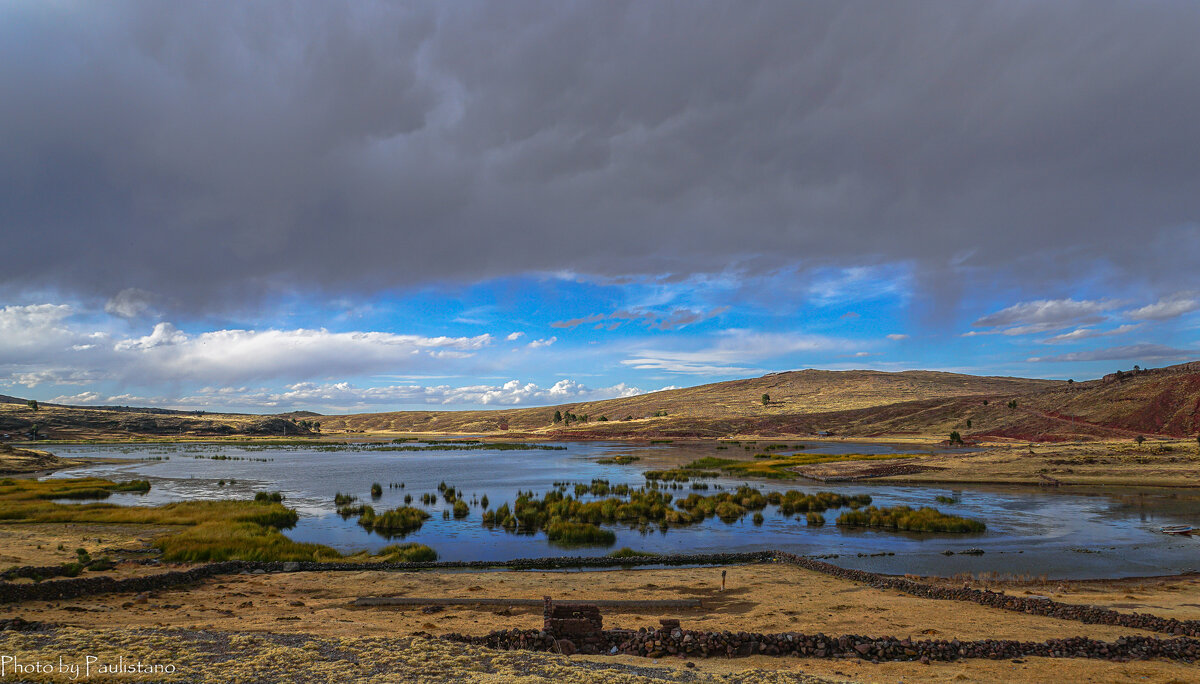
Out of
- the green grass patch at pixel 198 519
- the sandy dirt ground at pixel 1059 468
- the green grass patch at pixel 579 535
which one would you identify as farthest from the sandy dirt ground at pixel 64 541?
the sandy dirt ground at pixel 1059 468

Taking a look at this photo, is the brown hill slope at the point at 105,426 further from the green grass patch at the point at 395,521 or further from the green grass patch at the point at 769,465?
the green grass patch at the point at 769,465

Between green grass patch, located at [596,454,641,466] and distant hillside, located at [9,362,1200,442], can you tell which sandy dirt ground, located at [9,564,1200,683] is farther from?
distant hillside, located at [9,362,1200,442]

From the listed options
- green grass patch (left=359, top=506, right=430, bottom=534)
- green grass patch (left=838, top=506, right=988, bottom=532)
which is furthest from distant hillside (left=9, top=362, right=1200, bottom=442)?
green grass patch (left=359, top=506, right=430, bottom=534)

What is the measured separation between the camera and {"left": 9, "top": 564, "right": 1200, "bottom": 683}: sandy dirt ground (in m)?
11.4

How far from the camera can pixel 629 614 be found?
653 inches

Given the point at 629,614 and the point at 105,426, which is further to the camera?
the point at 105,426

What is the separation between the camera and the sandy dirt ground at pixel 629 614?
11398mm

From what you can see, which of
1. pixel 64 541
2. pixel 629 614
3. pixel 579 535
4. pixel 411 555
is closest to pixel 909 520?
pixel 579 535

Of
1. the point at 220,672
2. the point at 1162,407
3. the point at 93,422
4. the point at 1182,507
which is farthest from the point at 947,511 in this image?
the point at 93,422

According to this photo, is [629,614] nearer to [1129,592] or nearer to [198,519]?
[1129,592]

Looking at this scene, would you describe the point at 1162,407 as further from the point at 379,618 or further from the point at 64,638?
the point at 64,638

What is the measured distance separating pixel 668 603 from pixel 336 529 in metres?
22.7

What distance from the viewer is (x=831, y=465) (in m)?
62.4

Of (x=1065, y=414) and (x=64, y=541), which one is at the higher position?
(x=1065, y=414)
